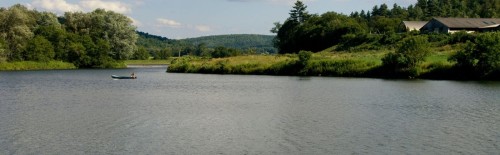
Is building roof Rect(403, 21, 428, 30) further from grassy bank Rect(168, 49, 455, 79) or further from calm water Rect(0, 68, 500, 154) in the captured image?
calm water Rect(0, 68, 500, 154)

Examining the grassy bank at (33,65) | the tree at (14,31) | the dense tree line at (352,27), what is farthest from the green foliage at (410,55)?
the tree at (14,31)

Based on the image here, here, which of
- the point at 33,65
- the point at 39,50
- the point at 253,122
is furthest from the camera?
the point at 39,50

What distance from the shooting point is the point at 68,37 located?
14350 centimetres

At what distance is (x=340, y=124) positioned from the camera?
35406 millimetres

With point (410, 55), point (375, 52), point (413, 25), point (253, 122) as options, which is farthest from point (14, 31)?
point (253, 122)

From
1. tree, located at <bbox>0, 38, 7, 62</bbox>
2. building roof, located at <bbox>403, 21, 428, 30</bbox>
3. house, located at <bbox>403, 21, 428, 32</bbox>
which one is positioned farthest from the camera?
building roof, located at <bbox>403, 21, 428, 30</bbox>

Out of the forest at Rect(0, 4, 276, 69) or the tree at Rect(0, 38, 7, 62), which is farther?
the forest at Rect(0, 4, 276, 69)

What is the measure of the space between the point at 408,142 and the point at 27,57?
387 feet

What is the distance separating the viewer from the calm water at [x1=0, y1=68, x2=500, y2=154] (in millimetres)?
27969

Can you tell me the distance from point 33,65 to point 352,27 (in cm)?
7153

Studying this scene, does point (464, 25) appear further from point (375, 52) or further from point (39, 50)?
point (39, 50)

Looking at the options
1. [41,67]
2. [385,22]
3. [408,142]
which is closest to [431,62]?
[408,142]

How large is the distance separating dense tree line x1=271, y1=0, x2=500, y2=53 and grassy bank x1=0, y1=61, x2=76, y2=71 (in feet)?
175

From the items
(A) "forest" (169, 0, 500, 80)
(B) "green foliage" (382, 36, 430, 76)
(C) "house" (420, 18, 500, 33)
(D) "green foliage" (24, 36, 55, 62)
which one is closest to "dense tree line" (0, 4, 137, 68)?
(D) "green foliage" (24, 36, 55, 62)
